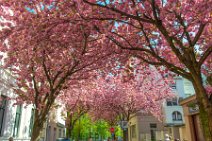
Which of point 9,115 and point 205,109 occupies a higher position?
point 9,115

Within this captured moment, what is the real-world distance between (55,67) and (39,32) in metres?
3.54

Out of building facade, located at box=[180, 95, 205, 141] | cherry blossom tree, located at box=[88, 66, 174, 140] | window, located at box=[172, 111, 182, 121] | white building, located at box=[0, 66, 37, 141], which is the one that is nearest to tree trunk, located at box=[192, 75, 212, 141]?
building facade, located at box=[180, 95, 205, 141]

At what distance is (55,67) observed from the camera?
10.5 metres

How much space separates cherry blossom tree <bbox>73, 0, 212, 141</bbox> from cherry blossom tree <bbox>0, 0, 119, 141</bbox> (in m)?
0.75

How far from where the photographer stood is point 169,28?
8414mm

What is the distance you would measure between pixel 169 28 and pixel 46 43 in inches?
192

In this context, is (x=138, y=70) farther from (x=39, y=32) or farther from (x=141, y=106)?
(x=141, y=106)

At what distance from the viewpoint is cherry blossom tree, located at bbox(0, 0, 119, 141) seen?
6988 mm

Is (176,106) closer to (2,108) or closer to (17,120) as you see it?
(17,120)

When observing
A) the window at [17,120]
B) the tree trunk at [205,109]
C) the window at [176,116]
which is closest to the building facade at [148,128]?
the window at [176,116]

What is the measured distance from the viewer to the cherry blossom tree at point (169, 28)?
6.11 m

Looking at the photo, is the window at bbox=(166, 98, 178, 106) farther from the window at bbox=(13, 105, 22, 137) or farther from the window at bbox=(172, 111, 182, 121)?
the window at bbox=(13, 105, 22, 137)

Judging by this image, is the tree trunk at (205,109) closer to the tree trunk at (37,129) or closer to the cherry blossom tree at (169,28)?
the cherry blossom tree at (169,28)

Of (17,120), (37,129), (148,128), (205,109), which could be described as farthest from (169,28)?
(148,128)
